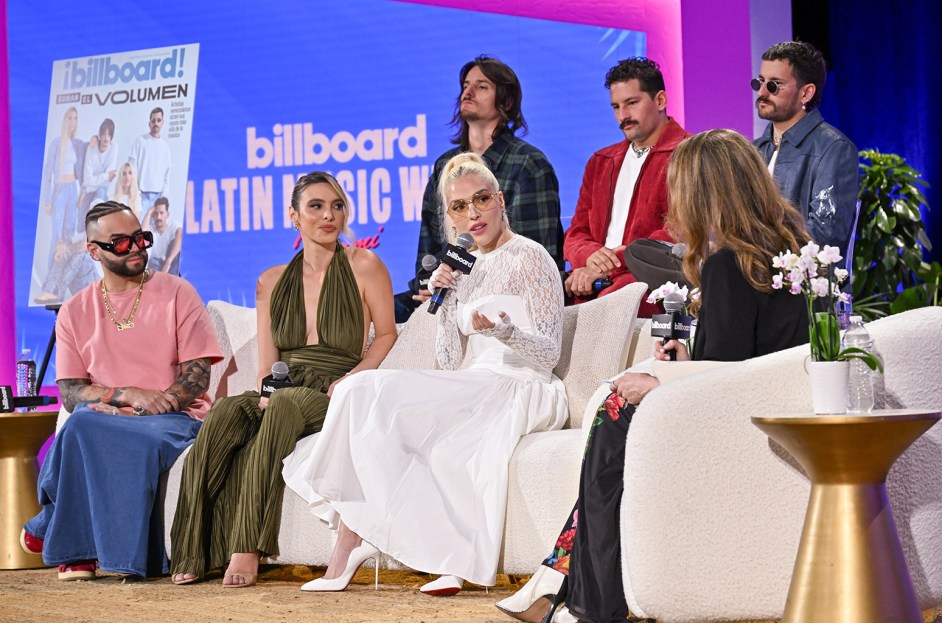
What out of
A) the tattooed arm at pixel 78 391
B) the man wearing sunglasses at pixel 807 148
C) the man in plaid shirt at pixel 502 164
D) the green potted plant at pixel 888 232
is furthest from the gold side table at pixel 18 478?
the green potted plant at pixel 888 232

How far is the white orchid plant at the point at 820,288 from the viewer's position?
253 centimetres

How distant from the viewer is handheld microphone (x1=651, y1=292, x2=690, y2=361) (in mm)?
3107

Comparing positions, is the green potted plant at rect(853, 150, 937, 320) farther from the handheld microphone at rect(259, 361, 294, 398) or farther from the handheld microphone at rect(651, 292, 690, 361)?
the handheld microphone at rect(651, 292, 690, 361)

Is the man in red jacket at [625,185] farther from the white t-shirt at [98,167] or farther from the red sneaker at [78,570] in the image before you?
the white t-shirt at [98,167]

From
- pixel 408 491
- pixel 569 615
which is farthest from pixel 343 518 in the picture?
pixel 569 615

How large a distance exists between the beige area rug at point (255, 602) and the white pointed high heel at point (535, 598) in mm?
76

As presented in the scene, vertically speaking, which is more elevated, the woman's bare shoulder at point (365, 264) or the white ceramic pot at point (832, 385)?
the woman's bare shoulder at point (365, 264)

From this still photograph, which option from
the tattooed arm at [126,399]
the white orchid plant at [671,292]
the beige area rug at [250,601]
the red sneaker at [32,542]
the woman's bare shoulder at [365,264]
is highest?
the woman's bare shoulder at [365,264]

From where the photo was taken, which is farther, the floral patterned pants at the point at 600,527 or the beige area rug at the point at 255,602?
the beige area rug at the point at 255,602

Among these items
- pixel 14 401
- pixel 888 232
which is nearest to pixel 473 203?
pixel 14 401

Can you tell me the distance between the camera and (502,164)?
5.06 metres

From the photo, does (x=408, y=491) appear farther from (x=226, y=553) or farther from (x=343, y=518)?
(x=226, y=553)

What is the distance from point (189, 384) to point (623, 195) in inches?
72.4

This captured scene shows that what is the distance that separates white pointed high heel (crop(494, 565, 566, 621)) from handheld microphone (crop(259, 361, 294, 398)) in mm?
1541
